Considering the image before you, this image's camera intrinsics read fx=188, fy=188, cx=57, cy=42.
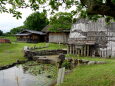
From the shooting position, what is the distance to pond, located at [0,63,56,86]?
562 inches

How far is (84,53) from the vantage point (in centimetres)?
2456

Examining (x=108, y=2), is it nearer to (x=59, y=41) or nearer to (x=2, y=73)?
(x=2, y=73)

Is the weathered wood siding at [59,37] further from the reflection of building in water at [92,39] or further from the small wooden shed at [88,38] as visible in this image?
the small wooden shed at [88,38]

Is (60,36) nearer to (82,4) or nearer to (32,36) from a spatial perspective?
(32,36)

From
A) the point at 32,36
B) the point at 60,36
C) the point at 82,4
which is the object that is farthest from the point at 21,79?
the point at 32,36

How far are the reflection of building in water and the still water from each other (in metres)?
9.04

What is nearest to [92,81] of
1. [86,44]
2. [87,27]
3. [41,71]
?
[41,71]

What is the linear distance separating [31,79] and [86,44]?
10.7 m

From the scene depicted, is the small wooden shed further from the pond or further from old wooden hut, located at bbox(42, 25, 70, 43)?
old wooden hut, located at bbox(42, 25, 70, 43)

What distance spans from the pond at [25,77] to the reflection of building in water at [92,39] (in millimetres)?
7473

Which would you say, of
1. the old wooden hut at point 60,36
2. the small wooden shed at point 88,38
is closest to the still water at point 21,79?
the small wooden shed at point 88,38

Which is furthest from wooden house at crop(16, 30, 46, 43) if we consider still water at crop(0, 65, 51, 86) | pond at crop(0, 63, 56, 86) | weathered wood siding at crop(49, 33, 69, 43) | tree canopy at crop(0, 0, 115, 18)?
tree canopy at crop(0, 0, 115, 18)

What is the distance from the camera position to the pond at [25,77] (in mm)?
14280

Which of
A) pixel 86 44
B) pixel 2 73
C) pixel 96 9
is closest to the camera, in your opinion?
pixel 96 9
